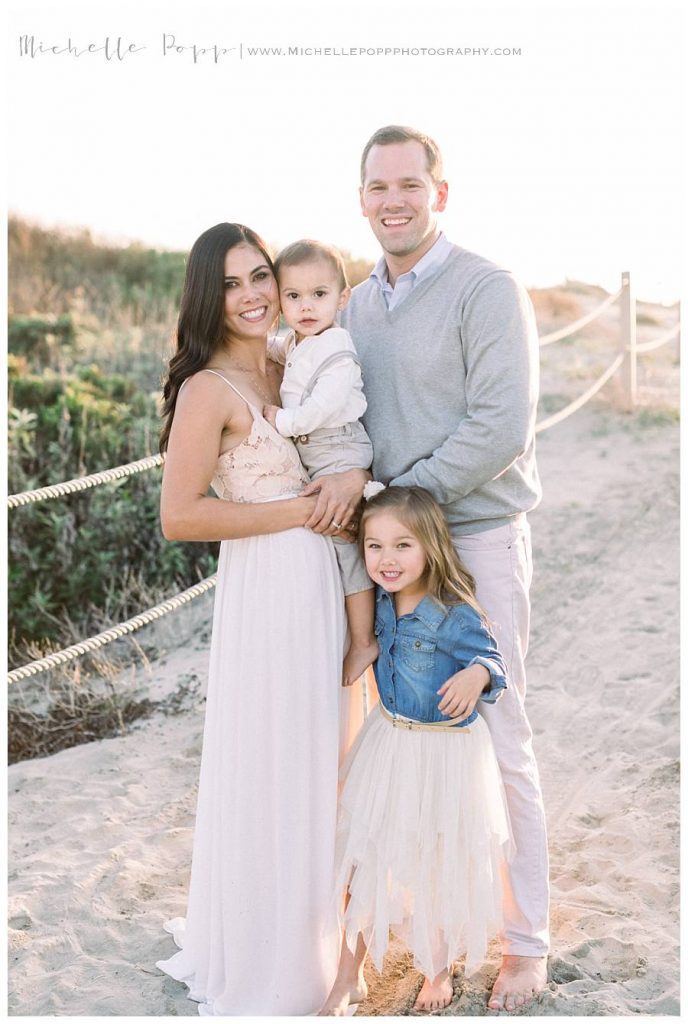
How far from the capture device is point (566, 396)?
9.72 metres

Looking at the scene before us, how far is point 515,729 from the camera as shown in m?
3.14

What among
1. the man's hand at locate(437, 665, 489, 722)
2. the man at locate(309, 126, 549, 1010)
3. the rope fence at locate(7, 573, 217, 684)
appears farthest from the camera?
the rope fence at locate(7, 573, 217, 684)

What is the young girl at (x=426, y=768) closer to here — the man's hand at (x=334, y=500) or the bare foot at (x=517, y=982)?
the man's hand at (x=334, y=500)

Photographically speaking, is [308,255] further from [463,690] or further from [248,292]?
[463,690]

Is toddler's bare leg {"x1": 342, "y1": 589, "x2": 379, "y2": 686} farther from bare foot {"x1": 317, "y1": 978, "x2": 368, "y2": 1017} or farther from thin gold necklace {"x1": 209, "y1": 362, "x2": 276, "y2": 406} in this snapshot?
bare foot {"x1": 317, "y1": 978, "x2": 368, "y2": 1017}

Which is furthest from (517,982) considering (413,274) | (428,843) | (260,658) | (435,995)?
(413,274)

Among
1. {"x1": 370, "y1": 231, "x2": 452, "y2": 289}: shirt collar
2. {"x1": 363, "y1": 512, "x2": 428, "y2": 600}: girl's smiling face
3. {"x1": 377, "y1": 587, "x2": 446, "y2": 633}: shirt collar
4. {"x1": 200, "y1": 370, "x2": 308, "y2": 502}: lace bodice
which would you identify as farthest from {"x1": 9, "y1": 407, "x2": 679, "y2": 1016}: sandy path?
{"x1": 370, "y1": 231, "x2": 452, "y2": 289}: shirt collar

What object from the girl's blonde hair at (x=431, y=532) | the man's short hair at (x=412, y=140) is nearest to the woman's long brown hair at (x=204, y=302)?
the man's short hair at (x=412, y=140)

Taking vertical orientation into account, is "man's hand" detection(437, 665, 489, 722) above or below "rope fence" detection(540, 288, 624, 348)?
below

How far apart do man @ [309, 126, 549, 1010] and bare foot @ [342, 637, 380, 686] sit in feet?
1.13

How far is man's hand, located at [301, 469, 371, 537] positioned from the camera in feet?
9.74

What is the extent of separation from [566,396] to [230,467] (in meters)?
7.15

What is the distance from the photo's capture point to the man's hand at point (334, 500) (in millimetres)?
2969

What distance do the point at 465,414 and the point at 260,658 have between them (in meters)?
0.87
